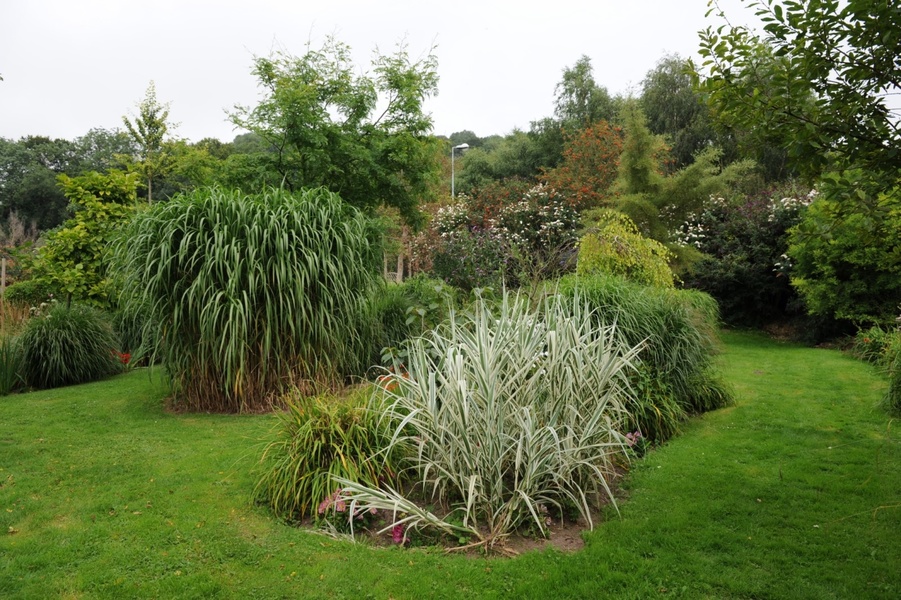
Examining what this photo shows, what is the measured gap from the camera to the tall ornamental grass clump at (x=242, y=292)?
5.40m

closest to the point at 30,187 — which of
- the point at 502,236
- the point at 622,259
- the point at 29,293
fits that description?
the point at 29,293

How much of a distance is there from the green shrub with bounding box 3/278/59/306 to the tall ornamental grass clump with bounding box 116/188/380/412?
13.2ft

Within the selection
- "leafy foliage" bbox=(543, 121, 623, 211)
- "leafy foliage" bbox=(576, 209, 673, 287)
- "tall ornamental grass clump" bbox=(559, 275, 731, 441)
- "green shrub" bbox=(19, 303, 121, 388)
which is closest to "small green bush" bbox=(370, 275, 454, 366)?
"tall ornamental grass clump" bbox=(559, 275, 731, 441)

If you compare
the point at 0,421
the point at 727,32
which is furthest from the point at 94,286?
the point at 727,32

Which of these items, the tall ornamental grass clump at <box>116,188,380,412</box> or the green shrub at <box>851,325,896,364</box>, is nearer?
the tall ornamental grass clump at <box>116,188,380,412</box>

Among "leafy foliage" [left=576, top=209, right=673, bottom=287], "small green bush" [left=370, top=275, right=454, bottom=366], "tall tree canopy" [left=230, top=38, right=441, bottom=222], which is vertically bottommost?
"small green bush" [left=370, top=275, right=454, bottom=366]

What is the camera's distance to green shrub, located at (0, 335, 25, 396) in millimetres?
7006

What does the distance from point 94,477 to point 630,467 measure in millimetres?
3744

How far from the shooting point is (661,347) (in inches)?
218

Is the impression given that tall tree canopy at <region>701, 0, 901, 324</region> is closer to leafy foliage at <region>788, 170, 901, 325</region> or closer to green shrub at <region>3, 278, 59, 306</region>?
leafy foliage at <region>788, 170, 901, 325</region>

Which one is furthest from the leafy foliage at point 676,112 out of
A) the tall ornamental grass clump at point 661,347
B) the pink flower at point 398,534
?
the pink flower at point 398,534

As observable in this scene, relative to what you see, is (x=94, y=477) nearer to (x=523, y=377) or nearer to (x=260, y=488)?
(x=260, y=488)

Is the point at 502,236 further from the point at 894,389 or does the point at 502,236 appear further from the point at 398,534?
the point at 398,534

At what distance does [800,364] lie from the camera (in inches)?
341
